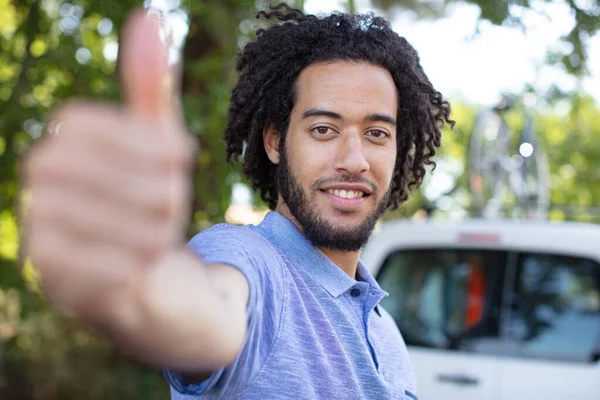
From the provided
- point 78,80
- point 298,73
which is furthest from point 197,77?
point 298,73

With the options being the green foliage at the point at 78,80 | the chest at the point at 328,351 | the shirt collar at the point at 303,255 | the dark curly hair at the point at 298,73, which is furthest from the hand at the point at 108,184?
the green foliage at the point at 78,80

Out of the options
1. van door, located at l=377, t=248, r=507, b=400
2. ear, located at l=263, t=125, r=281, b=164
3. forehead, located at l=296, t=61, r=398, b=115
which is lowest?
van door, located at l=377, t=248, r=507, b=400

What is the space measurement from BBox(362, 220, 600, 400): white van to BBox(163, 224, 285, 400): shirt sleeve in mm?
2268

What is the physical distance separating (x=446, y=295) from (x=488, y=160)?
1.95m

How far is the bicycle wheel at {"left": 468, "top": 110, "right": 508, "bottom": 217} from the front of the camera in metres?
5.38

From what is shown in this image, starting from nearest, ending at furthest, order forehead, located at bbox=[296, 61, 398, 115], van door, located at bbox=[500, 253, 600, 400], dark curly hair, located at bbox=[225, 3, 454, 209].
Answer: forehead, located at bbox=[296, 61, 398, 115]
dark curly hair, located at bbox=[225, 3, 454, 209]
van door, located at bbox=[500, 253, 600, 400]

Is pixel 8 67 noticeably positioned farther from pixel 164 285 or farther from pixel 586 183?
pixel 586 183

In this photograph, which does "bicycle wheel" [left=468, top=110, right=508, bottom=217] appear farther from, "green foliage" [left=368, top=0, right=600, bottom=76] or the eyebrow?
the eyebrow

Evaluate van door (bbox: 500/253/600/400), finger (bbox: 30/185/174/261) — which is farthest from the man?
van door (bbox: 500/253/600/400)

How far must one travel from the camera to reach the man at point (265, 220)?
0.83 meters

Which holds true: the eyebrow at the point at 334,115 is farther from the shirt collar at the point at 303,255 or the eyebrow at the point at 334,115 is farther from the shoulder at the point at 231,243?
the shoulder at the point at 231,243

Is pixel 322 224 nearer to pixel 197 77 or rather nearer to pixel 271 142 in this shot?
pixel 271 142

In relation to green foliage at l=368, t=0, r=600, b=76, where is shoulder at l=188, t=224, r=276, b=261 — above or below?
below

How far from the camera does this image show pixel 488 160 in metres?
5.65
